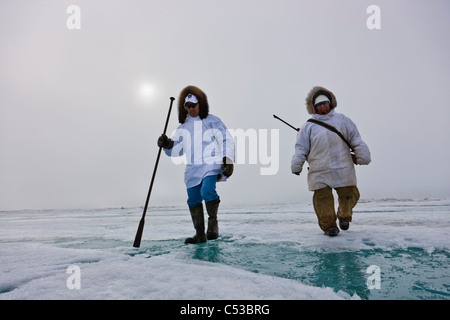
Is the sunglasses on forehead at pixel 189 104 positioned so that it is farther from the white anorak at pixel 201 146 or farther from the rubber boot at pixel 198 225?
the rubber boot at pixel 198 225

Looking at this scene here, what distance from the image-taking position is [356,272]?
5.56ft

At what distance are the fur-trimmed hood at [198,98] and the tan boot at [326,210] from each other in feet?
6.61

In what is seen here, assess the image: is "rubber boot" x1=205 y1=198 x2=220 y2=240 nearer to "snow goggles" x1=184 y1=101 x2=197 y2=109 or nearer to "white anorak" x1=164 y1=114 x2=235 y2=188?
"white anorak" x1=164 y1=114 x2=235 y2=188

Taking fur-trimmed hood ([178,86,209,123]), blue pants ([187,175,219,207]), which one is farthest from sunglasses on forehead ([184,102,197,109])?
blue pants ([187,175,219,207])

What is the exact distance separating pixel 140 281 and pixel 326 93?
3616mm

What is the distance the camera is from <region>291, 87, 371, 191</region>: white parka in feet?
11.4

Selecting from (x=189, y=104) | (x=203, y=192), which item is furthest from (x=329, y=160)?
(x=189, y=104)

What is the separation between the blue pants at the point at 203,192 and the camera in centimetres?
334

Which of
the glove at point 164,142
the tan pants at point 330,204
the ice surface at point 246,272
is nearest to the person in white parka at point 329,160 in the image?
the tan pants at point 330,204

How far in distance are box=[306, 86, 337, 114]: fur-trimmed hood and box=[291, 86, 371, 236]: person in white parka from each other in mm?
26

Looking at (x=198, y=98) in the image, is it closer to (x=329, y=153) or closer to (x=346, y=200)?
(x=329, y=153)

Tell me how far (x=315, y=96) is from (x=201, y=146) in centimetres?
194
